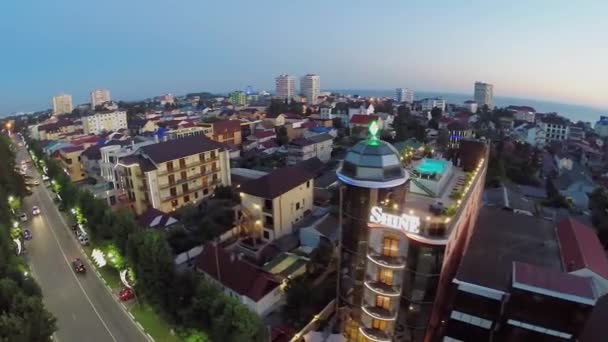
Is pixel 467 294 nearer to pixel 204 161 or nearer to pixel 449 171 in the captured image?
pixel 449 171

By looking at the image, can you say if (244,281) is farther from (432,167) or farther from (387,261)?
(432,167)

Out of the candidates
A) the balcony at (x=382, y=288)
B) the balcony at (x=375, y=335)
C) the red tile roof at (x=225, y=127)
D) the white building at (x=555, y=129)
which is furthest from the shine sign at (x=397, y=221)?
the white building at (x=555, y=129)

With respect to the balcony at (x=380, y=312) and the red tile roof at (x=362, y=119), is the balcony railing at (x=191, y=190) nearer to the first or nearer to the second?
the balcony at (x=380, y=312)

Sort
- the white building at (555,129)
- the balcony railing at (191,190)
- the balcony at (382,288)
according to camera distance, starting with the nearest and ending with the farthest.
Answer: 1. the balcony at (382,288)
2. the balcony railing at (191,190)
3. the white building at (555,129)

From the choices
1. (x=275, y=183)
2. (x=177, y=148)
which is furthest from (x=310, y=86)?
(x=275, y=183)

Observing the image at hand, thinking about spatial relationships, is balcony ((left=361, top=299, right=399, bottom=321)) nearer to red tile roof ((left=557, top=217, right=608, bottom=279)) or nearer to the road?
red tile roof ((left=557, top=217, right=608, bottom=279))

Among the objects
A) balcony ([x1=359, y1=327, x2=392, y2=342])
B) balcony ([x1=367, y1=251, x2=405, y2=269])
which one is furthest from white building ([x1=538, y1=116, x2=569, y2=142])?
balcony ([x1=359, y1=327, x2=392, y2=342])

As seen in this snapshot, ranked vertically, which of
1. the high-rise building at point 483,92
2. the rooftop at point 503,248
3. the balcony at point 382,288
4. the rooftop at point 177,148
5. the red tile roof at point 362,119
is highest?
the high-rise building at point 483,92
